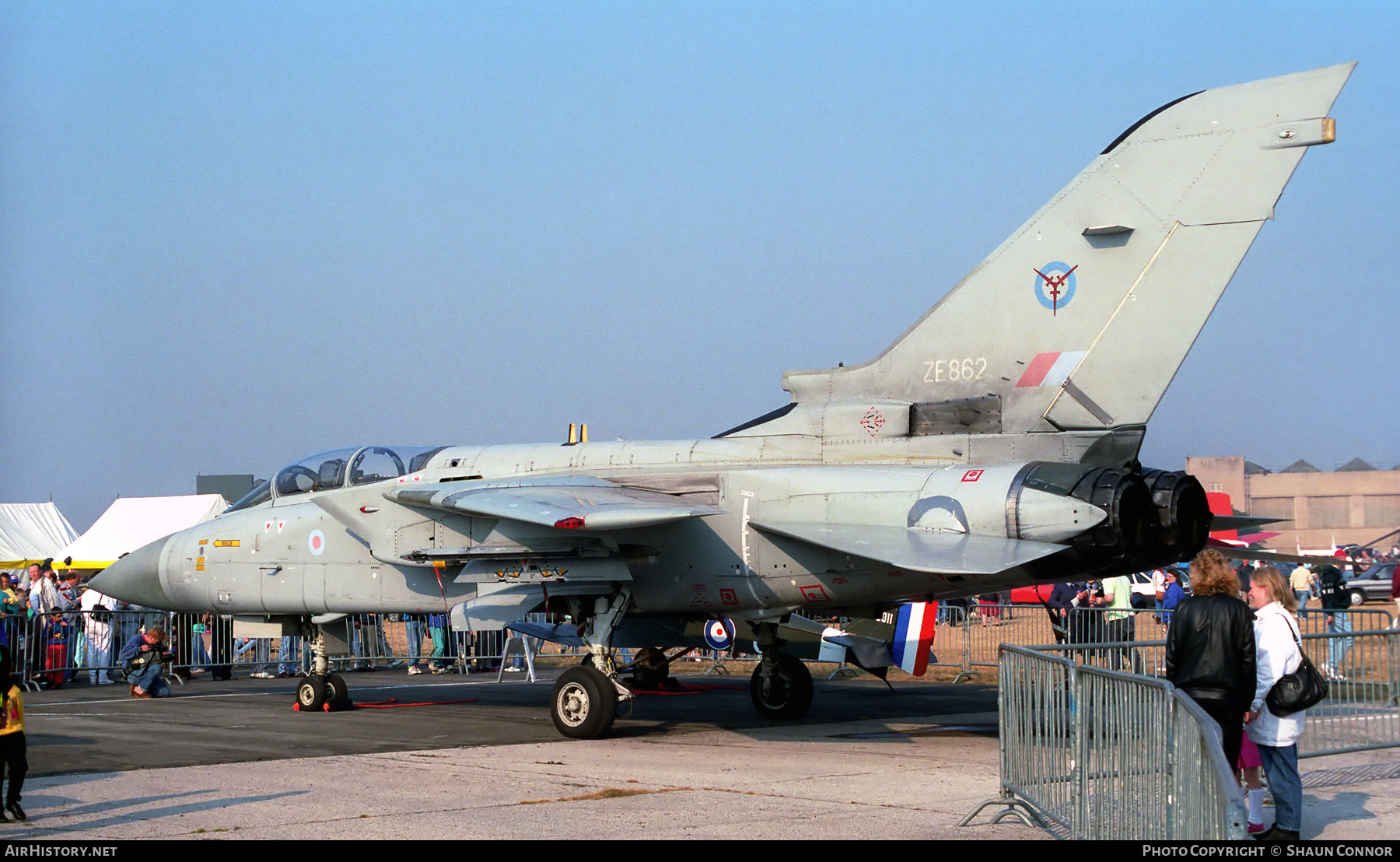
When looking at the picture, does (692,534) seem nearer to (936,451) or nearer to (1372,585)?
(936,451)

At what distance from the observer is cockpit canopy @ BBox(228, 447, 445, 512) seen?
1391 cm

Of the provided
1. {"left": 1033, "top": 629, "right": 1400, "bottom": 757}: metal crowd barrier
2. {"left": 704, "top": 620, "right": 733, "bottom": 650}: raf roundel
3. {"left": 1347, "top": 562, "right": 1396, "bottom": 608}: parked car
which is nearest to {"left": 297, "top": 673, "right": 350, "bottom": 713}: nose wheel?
{"left": 704, "top": 620, "right": 733, "bottom": 650}: raf roundel

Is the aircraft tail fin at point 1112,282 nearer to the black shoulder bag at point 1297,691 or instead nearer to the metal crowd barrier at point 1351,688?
the metal crowd barrier at point 1351,688

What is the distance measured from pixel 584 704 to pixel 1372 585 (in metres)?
37.7

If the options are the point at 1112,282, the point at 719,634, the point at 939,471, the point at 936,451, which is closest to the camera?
the point at 939,471

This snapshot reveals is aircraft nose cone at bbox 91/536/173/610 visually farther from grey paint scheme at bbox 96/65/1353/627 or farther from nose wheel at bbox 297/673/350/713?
grey paint scheme at bbox 96/65/1353/627

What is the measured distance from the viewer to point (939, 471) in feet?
34.9

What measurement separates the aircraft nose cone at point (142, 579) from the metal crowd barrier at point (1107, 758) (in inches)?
425

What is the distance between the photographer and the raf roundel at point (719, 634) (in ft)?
52.1

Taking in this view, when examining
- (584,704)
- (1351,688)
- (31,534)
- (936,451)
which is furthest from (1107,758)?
(31,534)

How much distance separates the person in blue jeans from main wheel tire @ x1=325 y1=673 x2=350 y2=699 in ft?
10.9

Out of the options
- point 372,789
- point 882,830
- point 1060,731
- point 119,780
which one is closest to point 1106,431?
point 1060,731

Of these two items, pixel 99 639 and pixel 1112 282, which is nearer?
pixel 1112 282
